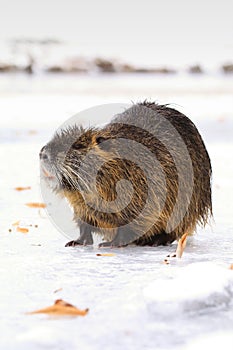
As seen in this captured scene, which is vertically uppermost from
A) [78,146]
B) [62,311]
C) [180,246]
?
[78,146]

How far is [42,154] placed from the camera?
8.77ft

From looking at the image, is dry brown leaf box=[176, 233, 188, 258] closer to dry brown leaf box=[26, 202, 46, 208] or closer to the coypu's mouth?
the coypu's mouth

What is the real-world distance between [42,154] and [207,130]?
5.81 metres

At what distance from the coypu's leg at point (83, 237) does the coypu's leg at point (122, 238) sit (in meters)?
0.08

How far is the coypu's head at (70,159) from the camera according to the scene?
2.67 metres

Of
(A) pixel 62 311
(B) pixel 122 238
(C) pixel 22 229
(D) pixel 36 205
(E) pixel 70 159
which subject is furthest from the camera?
(D) pixel 36 205

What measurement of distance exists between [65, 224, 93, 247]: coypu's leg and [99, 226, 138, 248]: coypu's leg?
76 millimetres

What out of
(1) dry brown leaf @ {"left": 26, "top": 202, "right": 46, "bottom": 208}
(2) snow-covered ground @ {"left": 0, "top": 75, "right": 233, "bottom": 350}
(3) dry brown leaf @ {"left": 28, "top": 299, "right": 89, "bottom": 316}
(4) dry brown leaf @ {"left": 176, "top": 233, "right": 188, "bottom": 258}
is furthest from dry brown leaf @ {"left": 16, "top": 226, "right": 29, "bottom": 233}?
→ (3) dry brown leaf @ {"left": 28, "top": 299, "right": 89, "bottom": 316}

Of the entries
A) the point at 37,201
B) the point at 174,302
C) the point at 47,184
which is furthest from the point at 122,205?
the point at 37,201

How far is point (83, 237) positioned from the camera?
9.34 feet

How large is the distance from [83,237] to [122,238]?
168mm

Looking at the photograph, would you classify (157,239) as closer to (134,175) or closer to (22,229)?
(134,175)

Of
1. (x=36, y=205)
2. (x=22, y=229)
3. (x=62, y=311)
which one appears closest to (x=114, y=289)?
(x=62, y=311)

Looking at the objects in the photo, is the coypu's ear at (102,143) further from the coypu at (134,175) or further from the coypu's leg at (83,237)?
the coypu's leg at (83,237)
